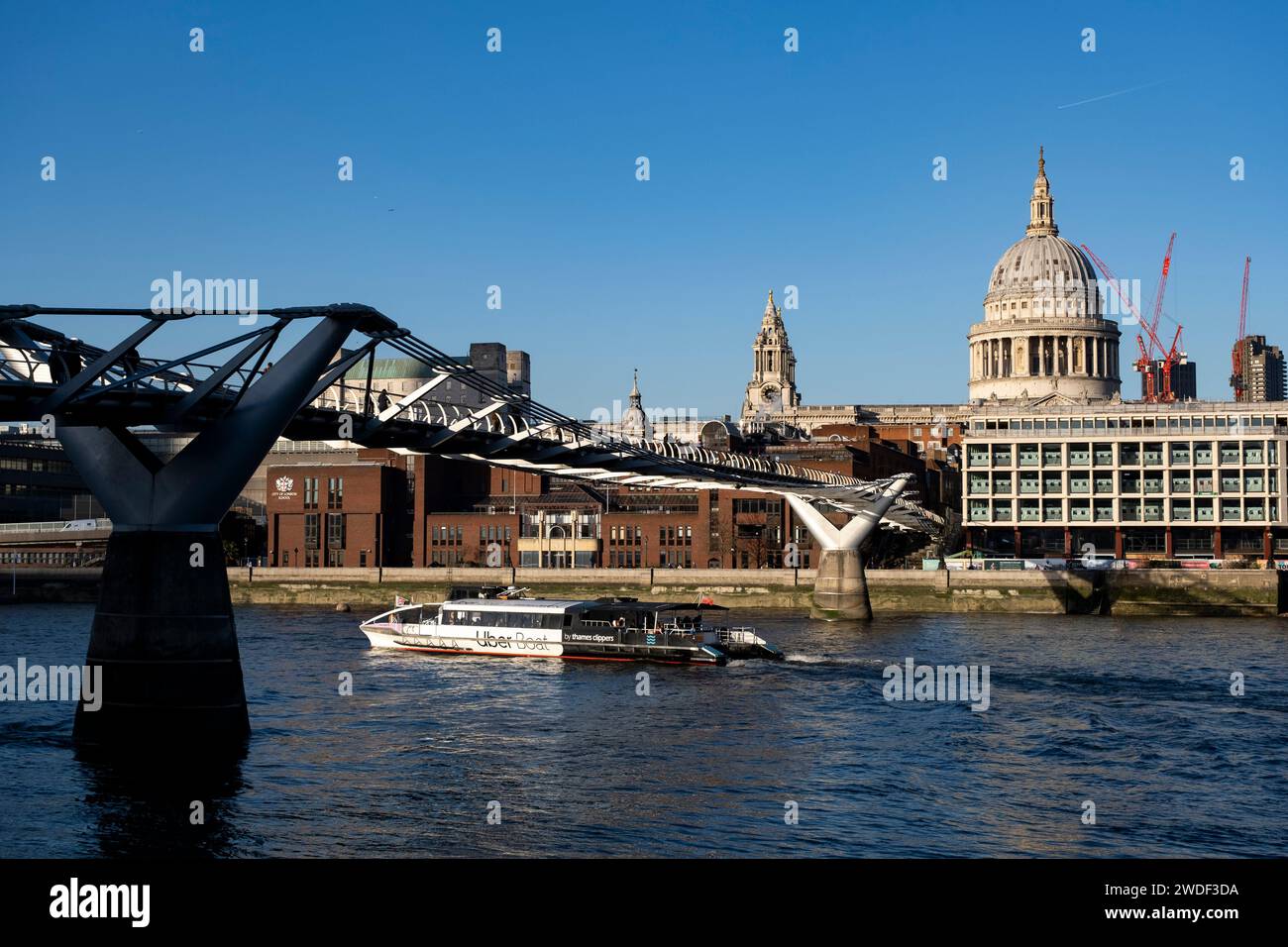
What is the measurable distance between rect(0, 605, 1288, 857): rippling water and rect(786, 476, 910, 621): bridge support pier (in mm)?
24872

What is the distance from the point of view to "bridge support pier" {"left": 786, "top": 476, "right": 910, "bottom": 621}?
76625 mm

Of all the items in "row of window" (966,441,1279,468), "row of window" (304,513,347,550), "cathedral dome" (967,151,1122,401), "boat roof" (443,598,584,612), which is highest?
"cathedral dome" (967,151,1122,401)

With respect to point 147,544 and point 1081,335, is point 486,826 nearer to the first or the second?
point 147,544

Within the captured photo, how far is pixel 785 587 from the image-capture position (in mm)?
88188

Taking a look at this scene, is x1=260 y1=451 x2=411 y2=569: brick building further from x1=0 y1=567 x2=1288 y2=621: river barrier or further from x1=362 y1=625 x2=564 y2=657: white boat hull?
x1=362 y1=625 x2=564 y2=657: white boat hull

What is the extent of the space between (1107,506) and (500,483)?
4667 cm

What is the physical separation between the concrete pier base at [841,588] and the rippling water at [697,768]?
2481 cm

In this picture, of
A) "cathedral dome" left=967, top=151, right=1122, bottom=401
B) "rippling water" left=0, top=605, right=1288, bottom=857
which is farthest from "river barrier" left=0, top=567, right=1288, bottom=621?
"cathedral dome" left=967, top=151, right=1122, bottom=401

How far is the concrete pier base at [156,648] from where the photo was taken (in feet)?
100

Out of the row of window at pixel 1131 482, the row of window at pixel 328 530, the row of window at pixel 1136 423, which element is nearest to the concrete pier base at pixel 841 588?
the row of window at pixel 1131 482

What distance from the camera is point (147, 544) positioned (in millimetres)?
30484

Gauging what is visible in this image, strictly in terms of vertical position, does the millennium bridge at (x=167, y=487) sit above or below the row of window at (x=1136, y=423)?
below

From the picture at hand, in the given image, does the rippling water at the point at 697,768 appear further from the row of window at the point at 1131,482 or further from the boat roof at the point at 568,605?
the row of window at the point at 1131,482
